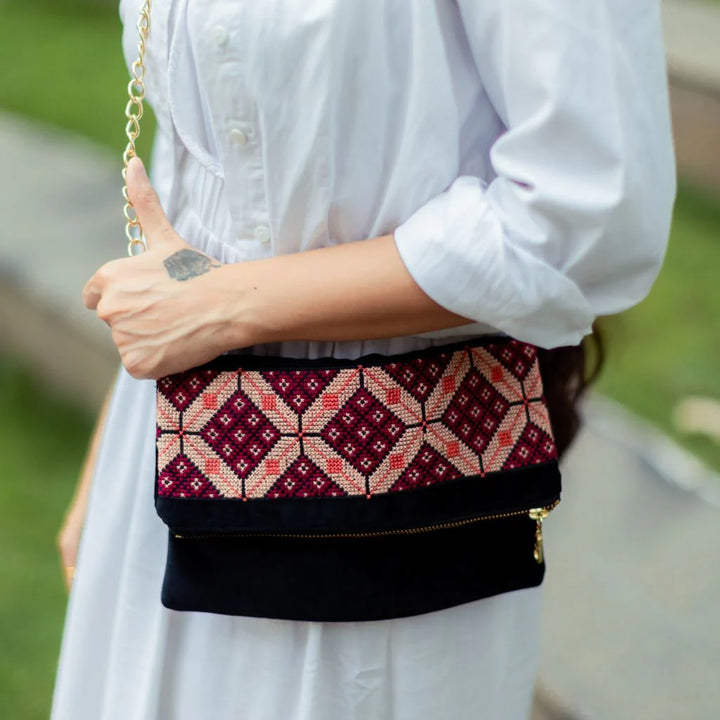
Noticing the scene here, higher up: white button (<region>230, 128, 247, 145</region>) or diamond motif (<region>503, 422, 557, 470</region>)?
white button (<region>230, 128, 247, 145</region>)

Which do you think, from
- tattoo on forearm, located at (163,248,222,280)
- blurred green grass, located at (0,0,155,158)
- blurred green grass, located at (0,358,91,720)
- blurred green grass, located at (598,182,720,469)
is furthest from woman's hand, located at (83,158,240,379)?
blurred green grass, located at (0,0,155,158)

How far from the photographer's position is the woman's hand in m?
0.82

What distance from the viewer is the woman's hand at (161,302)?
82cm

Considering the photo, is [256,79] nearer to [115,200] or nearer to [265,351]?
[265,351]

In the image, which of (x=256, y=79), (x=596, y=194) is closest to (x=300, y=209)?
(x=256, y=79)

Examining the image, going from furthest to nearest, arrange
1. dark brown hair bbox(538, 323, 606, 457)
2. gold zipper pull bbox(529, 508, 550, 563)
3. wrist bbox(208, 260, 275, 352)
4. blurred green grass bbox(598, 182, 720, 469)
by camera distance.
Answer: blurred green grass bbox(598, 182, 720, 469) < dark brown hair bbox(538, 323, 606, 457) < gold zipper pull bbox(529, 508, 550, 563) < wrist bbox(208, 260, 275, 352)

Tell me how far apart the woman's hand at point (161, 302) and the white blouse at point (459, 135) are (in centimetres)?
6

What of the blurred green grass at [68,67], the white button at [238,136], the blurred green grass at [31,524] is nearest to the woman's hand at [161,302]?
the white button at [238,136]

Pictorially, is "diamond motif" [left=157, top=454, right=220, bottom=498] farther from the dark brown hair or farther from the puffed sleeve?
the dark brown hair

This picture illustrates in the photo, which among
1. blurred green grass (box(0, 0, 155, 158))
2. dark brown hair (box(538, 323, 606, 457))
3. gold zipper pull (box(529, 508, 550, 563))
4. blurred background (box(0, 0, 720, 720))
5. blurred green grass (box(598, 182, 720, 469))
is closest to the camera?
gold zipper pull (box(529, 508, 550, 563))

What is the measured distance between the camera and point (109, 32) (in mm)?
4844

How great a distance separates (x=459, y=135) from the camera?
0.82 m

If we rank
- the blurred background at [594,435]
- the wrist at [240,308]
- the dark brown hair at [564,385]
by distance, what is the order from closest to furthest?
the wrist at [240,308], the dark brown hair at [564,385], the blurred background at [594,435]

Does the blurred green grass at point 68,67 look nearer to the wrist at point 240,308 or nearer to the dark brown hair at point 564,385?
the dark brown hair at point 564,385
